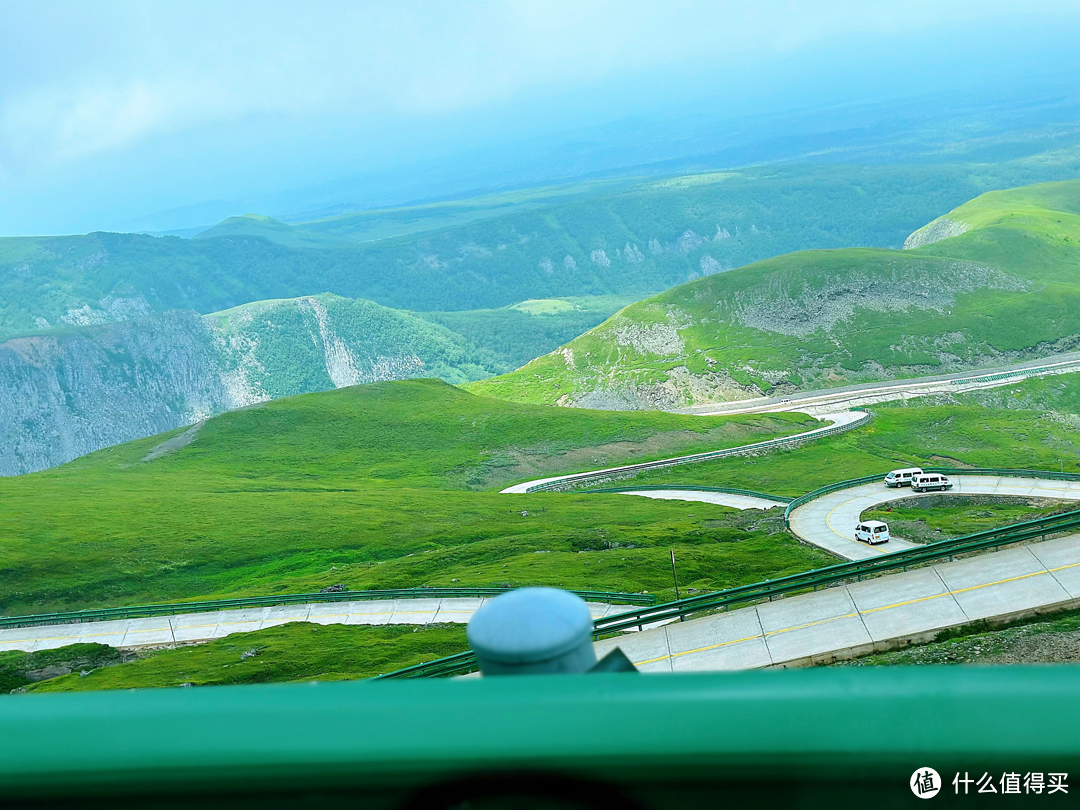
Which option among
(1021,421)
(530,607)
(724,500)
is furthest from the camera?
(1021,421)

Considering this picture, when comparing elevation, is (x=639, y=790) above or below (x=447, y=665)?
above

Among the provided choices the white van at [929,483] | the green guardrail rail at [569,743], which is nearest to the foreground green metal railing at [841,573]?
the green guardrail rail at [569,743]

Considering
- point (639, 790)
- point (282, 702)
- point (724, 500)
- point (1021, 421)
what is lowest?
point (1021, 421)

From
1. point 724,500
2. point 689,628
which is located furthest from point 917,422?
point 689,628

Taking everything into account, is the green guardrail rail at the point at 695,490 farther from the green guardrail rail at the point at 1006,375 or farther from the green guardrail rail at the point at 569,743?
the green guardrail rail at the point at 1006,375

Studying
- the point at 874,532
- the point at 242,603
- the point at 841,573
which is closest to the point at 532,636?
the point at 841,573

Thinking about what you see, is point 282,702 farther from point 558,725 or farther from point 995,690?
point 995,690

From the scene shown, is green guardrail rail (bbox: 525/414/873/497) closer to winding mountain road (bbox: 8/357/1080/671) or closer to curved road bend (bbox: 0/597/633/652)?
curved road bend (bbox: 0/597/633/652)

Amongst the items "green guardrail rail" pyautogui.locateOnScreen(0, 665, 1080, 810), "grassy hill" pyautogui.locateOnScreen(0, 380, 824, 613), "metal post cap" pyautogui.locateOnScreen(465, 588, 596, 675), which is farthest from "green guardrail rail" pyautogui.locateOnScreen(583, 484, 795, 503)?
A: "green guardrail rail" pyautogui.locateOnScreen(0, 665, 1080, 810)

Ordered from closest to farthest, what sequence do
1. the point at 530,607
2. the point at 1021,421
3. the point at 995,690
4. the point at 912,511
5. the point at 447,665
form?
the point at 995,690, the point at 530,607, the point at 447,665, the point at 912,511, the point at 1021,421

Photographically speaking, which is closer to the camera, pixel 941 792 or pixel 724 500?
pixel 941 792
